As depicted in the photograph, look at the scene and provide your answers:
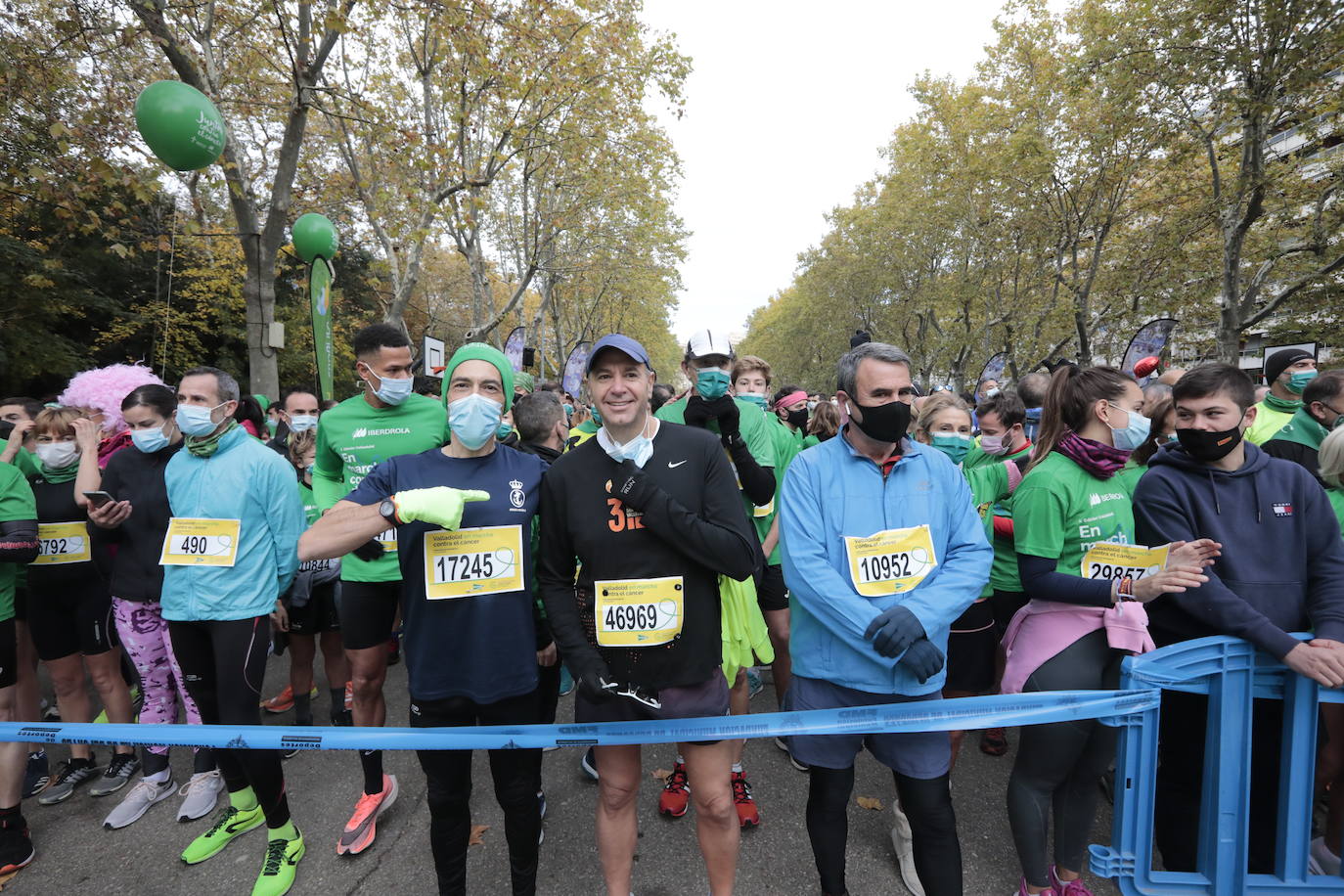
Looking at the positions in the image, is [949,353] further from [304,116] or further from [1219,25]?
[304,116]

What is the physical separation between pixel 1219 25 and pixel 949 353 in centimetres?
1598

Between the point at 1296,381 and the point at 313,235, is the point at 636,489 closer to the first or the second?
the point at 1296,381

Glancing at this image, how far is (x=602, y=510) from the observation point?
6.68 ft

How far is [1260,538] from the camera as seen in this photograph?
2172 mm

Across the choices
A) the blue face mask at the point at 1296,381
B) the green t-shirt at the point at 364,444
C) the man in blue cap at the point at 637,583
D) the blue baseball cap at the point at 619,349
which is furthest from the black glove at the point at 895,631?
the blue face mask at the point at 1296,381

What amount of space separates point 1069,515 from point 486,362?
242 centimetres

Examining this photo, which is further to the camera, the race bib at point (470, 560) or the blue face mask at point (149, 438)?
the blue face mask at point (149, 438)

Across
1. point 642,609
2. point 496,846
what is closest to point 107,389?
point 496,846

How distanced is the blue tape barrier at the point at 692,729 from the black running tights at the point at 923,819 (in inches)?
10.3

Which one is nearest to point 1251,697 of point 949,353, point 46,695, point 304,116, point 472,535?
point 472,535

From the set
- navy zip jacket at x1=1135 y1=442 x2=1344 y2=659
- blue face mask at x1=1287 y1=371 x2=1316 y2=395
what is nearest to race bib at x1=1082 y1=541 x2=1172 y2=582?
navy zip jacket at x1=1135 y1=442 x2=1344 y2=659

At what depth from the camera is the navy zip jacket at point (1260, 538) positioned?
2.11 metres

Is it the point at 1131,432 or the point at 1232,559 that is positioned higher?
the point at 1131,432

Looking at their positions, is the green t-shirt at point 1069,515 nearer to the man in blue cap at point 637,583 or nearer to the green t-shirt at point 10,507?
the man in blue cap at point 637,583
